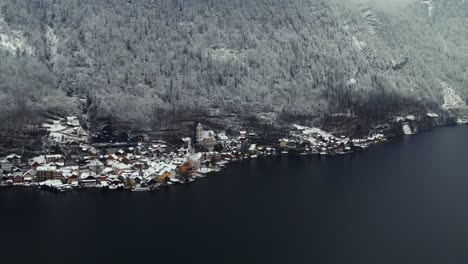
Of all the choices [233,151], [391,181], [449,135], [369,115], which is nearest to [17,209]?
[233,151]

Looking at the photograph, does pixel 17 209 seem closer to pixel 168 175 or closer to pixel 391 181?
pixel 168 175

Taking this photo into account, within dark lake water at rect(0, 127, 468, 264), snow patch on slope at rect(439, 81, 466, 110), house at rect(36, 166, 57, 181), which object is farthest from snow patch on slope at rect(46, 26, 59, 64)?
snow patch on slope at rect(439, 81, 466, 110)

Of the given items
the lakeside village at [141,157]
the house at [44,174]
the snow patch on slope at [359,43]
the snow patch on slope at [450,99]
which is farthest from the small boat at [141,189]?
the snow patch on slope at [450,99]

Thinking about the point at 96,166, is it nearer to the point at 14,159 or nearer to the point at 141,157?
the point at 141,157

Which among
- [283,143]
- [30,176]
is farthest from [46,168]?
[283,143]

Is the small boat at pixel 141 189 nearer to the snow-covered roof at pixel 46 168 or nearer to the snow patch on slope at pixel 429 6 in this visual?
the snow-covered roof at pixel 46 168
